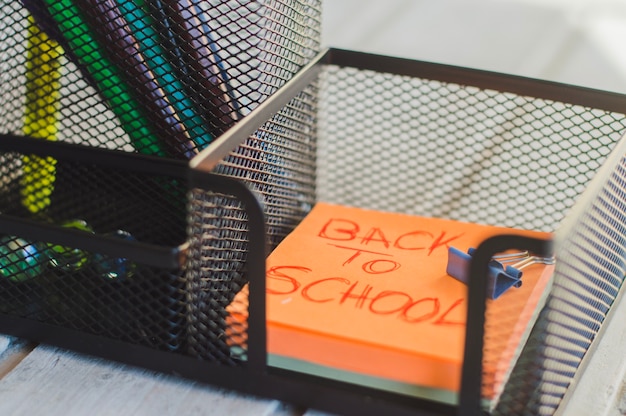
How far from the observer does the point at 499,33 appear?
91 cm

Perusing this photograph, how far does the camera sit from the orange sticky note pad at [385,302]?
0.35 metres

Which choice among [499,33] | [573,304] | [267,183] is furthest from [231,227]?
[499,33]

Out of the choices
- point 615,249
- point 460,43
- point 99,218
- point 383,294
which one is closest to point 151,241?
point 99,218

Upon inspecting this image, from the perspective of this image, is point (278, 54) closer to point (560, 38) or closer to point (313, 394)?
point (313, 394)

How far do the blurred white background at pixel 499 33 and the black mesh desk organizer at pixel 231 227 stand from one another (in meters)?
0.32

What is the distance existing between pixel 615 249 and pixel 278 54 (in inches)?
8.6

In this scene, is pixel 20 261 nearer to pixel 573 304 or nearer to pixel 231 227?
pixel 231 227

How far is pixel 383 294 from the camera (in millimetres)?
403

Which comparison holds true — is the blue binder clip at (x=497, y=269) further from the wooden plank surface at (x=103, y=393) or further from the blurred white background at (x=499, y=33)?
the blurred white background at (x=499, y=33)

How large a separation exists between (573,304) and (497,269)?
46 mm

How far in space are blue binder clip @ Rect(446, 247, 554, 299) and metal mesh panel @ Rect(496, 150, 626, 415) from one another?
2 cm

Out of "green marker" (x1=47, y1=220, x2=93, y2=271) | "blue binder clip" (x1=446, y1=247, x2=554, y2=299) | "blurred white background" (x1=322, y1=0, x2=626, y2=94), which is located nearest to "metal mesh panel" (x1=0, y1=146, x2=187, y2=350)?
"green marker" (x1=47, y1=220, x2=93, y2=271)

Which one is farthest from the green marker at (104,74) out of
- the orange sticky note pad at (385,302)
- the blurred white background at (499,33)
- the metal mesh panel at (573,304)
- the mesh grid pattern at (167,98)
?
the blurred white background at (499,33)

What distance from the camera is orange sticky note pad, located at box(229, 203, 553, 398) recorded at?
1.15 ft
